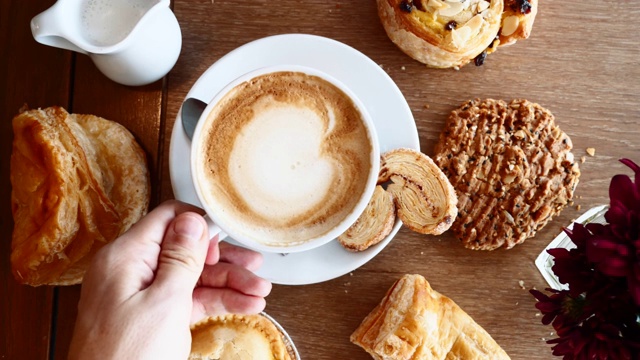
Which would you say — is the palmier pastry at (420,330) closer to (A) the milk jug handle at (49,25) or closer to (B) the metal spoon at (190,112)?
(B) the metal spoon at (190,112)

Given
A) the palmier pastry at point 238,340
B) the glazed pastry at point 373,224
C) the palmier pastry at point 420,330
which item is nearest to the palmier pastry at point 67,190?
the palmier pastry at point 238,340

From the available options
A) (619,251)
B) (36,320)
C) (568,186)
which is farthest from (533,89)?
(36,320)

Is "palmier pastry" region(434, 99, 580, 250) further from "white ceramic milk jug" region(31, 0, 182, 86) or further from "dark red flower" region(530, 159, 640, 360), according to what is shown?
"white ceramic milk jug" region(31, 0, 182, 86)

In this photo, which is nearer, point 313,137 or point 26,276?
point 313,137

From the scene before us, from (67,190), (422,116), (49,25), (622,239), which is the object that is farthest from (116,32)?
(622,239)

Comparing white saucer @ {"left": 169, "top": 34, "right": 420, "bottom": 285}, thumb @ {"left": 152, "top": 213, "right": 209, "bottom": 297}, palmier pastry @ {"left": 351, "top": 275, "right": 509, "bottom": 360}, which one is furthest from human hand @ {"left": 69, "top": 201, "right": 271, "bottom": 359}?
palmier pastry @ {"left": 351, "top": 275, "right": 509, "bottom": 360}

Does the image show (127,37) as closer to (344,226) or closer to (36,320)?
(344,226)
